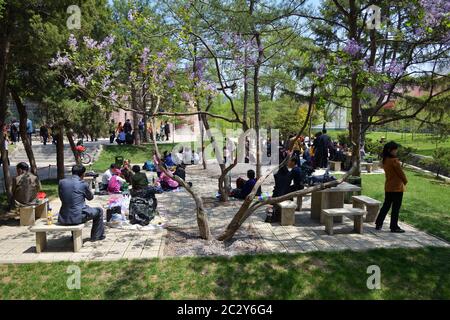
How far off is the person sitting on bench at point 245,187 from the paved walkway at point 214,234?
120cm

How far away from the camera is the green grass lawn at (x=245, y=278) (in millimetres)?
4957

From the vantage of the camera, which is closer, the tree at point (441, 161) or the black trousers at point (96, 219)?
the black trousers at point (96, 219)

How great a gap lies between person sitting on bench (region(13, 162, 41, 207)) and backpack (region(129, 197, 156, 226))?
2257mm

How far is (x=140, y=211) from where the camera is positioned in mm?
7938

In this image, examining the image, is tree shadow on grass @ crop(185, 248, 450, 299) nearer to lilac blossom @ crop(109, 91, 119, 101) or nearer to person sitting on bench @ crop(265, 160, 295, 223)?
person sitting on bench @ crop(265, 160, 295, 223)

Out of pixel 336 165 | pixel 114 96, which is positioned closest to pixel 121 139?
pixel 336 165

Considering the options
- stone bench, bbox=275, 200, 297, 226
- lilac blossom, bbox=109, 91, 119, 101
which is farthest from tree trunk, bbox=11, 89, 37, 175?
stone bench, bbox=275, 200, 297, 226

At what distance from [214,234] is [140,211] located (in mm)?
1785

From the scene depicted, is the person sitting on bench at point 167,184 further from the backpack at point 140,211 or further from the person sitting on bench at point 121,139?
the person sitting on bench at point 121,139

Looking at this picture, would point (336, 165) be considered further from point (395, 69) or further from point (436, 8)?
point (436, 8)

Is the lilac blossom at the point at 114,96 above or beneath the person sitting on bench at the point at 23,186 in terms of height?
above

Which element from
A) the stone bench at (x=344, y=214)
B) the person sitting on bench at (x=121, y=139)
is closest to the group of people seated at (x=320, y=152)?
the stone bench at (x=344, y=214)
